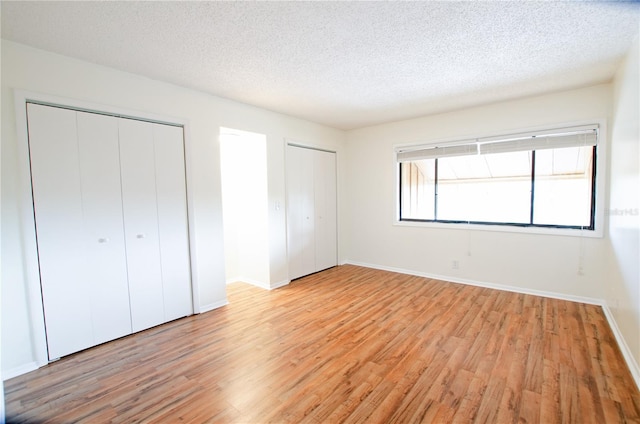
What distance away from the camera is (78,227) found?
8.11ft

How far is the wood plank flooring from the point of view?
177 centimetres

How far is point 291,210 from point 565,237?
142 inches

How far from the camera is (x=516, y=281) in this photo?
12.4ft

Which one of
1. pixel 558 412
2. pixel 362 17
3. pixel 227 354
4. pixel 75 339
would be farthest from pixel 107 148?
pixel 558 412

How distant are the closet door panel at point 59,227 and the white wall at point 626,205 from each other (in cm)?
440

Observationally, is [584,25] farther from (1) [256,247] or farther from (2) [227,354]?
(1) [256,247]

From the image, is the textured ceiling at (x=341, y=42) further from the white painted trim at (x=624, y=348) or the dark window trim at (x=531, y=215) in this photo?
Answer: the white painted trim at (x=624, y=348)

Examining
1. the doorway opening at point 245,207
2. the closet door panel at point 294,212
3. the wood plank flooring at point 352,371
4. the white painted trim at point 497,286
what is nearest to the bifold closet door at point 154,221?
the wood plank flooring at point 352,371

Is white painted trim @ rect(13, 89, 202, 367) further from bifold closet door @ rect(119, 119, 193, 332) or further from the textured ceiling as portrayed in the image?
bifold closet door @ rect(119, 119, 193, 332)

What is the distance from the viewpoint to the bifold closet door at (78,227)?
2309mm

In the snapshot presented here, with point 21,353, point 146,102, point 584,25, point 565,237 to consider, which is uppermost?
point 584,25

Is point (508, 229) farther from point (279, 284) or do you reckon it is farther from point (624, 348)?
point (279, 284)

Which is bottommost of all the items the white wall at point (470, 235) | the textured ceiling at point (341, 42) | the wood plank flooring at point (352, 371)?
the wood plank flooring at point (352, 371)

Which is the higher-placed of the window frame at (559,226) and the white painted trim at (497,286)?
the window frame at (559,226)
